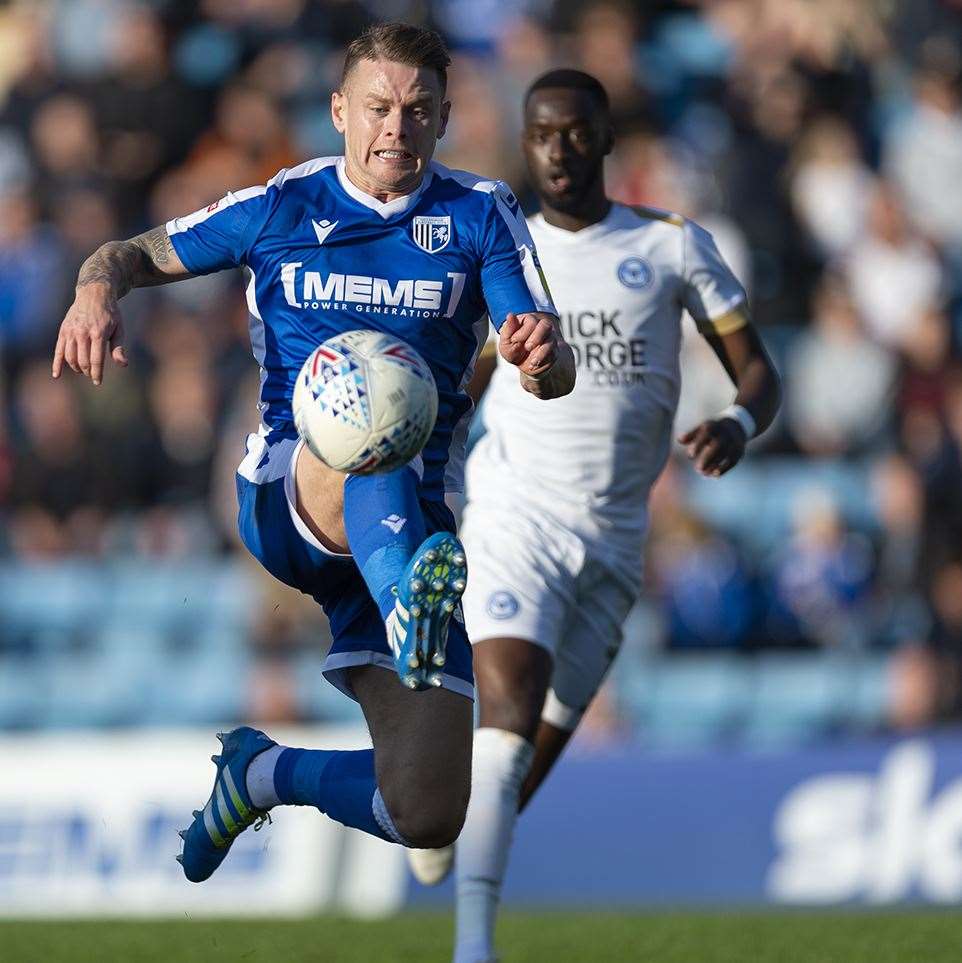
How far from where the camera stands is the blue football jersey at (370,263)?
5.77 metres

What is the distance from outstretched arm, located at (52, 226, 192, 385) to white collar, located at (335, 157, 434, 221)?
1.78 ft

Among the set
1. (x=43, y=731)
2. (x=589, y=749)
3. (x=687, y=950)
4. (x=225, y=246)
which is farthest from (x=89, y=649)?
(x=225, y=246)

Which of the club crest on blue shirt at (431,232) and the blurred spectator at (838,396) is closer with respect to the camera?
the club crest on blue shirt at (431,232)

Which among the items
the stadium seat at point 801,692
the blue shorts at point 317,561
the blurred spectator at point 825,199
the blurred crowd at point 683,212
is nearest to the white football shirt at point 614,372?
the blue shorts at point 317,561

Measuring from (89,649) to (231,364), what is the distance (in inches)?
86.3

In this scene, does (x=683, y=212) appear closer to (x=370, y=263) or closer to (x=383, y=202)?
(x=383, y=202)

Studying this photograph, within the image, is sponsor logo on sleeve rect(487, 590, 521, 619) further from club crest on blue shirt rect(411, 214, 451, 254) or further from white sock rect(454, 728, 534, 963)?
club crest on blue shirt rect(411, 214, 451, 254)

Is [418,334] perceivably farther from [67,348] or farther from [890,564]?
[890,564]

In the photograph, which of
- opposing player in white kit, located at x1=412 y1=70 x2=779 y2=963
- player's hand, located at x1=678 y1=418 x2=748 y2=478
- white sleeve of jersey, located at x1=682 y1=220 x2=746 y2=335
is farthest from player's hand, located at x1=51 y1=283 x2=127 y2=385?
white sleeve of jersey, located at x1=682 y1=220 x2=746 y2=335

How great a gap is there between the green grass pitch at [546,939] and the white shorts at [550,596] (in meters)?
1.17

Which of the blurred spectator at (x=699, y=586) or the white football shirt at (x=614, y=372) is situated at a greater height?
the white football shirt at (x=614, y=372)

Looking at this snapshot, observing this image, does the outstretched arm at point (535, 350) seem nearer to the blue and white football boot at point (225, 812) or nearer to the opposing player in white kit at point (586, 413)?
the blue and white football boot at point (225, 812)

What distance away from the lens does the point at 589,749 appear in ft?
37.8

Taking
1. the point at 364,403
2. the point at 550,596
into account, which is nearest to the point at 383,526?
the point at 364,403
